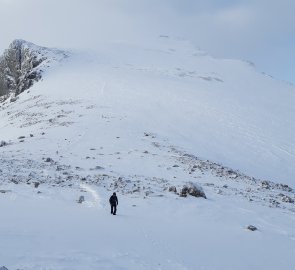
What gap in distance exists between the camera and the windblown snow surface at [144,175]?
14008 millimetres

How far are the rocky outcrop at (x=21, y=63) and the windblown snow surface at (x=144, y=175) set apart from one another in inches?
462

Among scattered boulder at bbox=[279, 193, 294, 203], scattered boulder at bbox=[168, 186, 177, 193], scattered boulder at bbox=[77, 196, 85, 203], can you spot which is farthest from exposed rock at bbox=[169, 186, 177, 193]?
scattered boulder at bbox=[279, 193, 294, 203]

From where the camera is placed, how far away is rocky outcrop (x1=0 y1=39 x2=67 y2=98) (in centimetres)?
8402

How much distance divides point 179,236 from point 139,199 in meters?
6.51

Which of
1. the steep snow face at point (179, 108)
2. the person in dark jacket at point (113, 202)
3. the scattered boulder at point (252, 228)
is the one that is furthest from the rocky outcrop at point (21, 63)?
the scattered boulder at point (252, 228)

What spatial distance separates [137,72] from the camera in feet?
268

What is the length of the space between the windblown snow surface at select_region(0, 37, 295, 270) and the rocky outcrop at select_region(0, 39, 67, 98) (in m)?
11.7

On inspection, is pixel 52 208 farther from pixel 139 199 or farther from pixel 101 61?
pixel 101 61

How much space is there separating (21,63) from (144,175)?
74.1 metres

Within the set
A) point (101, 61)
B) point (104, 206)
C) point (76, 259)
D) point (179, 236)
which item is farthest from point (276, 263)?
point (101, 61)

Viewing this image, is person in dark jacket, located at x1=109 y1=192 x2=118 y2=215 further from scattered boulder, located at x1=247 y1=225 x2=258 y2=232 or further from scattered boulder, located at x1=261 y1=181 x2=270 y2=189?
scattered boulder, located at x1=261 y1=181 x2=270 y2=189

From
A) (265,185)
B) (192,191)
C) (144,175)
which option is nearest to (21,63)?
(144,175)

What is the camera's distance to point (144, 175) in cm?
2812

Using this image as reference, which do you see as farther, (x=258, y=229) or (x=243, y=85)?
(x=243, y=85)
